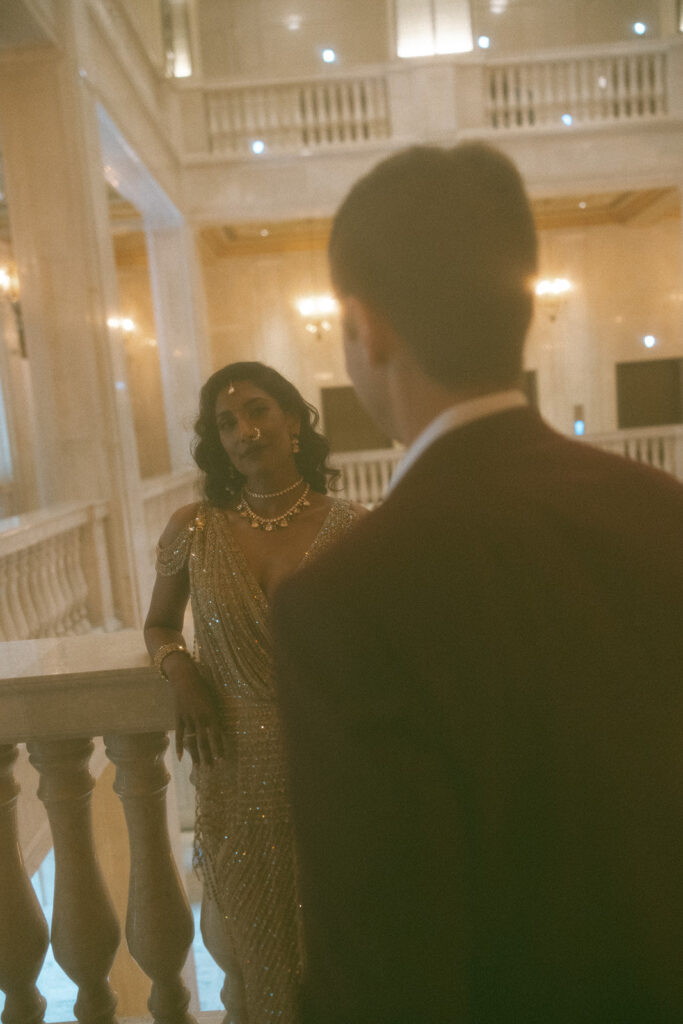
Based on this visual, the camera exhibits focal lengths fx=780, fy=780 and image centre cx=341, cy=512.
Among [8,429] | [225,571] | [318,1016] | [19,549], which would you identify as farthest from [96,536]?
[8,429]

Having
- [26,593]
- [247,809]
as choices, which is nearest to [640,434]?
[26,593]

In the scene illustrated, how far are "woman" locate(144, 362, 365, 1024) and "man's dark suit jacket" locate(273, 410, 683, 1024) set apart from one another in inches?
25.0

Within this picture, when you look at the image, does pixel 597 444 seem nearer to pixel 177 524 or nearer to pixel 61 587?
pixel 61 587

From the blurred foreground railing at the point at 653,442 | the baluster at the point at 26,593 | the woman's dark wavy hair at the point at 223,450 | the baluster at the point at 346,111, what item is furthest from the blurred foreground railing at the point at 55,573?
the blurred foreground railing at the point at 653,442

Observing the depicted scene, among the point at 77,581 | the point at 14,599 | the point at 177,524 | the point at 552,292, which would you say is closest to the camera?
the point at 177,524

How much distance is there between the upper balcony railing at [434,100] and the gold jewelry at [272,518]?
29.4 feet

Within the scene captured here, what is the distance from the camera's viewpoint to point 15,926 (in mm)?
1423

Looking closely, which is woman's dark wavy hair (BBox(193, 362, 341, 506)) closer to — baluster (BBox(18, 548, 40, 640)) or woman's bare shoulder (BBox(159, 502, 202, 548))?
woman's bare shoulder (BBox(159, 502, 202, 548))

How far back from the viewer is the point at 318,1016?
28.5 inches

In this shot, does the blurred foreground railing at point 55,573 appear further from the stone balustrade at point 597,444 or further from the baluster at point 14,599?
the stone balustrade at point 597,444

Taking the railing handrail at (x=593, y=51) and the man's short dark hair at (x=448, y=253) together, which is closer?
the man's short dark hair at (x=448, y=253)

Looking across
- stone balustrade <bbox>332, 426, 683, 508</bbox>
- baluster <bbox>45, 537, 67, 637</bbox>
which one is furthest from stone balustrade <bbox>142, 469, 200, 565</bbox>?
stone balustrade <bbox>332, 426, 683, 508</bbox>

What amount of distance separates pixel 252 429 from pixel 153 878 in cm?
88

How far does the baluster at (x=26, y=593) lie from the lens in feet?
13.6
